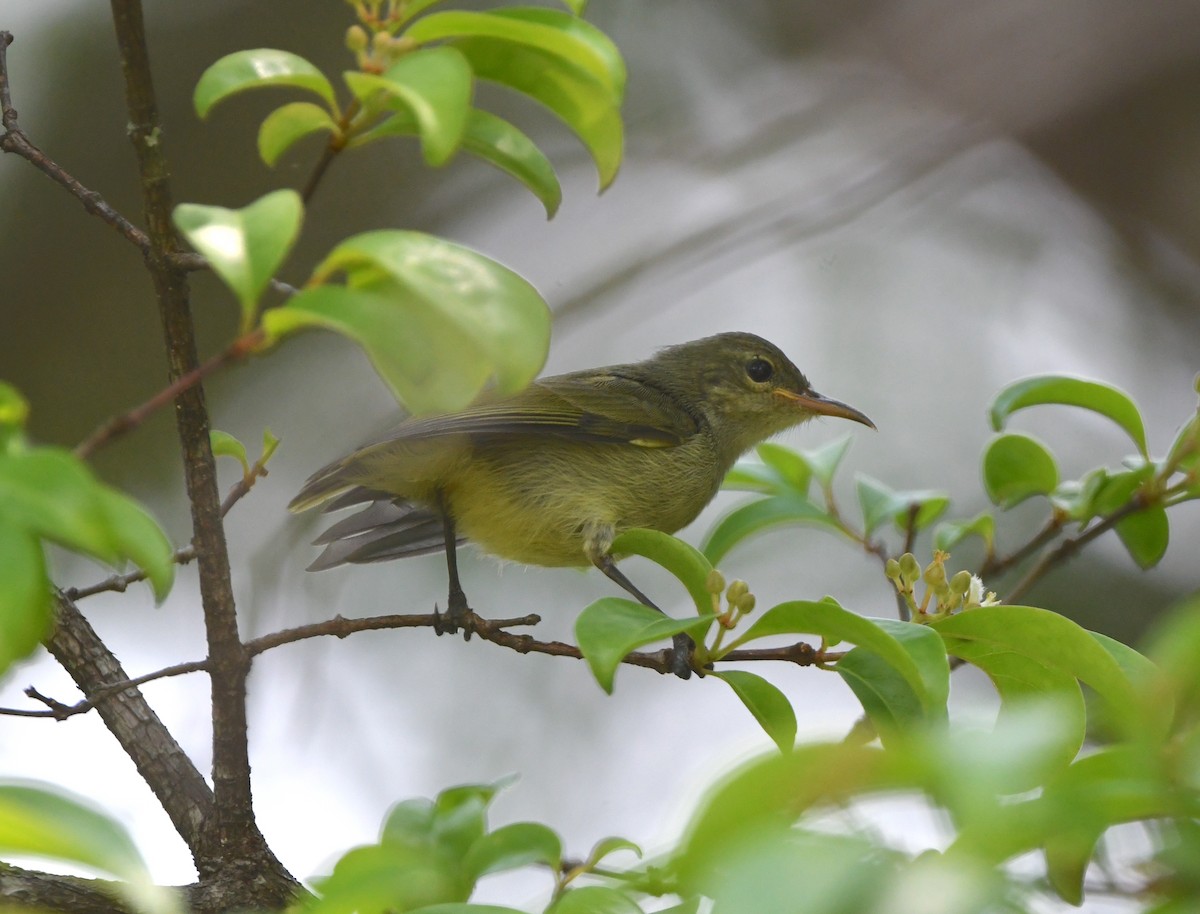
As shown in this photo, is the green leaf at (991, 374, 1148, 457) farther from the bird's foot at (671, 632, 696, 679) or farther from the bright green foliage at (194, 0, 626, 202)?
the bright green foliage at (194, 0, 626, 202)

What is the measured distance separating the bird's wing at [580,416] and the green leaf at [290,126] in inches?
61.8

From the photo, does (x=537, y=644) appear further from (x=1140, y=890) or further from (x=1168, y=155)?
(x=1168, y=155)

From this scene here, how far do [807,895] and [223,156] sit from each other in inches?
224

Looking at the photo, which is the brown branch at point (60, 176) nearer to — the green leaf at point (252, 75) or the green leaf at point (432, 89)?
the green leaf at point (252, 75)

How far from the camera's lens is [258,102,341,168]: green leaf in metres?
1.65

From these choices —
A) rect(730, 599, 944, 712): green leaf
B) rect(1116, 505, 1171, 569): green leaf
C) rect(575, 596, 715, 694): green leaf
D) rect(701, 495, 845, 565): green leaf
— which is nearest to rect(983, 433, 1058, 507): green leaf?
rect(1116, 505, 1171, 569): green leaf

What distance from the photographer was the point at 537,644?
2352 mm

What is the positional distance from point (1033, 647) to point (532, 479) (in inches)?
80.7

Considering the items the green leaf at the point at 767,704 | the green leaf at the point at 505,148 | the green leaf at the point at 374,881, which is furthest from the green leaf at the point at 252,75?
the green leaf at the point at 767,704

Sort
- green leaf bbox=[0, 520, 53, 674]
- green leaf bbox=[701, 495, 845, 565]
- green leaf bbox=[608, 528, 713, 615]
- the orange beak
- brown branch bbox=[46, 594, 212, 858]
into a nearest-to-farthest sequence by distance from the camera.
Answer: green leaf bbox=[0, 520, 53, 674]
green leaf bbox=[608, 528, 713, 615]
brown branch bbox=[46, 594, 212, 858]
green leaf bbox=[701, 495, 845, 565]
the orange beak

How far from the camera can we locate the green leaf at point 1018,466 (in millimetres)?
3047

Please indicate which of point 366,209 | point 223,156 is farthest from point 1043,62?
point 223,156

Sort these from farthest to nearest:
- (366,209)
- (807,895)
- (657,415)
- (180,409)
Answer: (366,209)
(657,415)
(180,409)
(807,895)

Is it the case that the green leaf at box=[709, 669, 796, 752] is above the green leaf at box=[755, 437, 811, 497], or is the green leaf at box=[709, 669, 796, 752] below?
below
